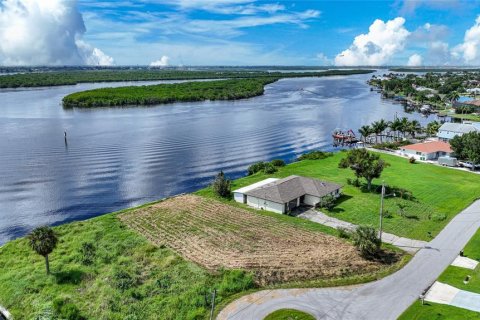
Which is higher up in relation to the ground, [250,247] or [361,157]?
[361,157]

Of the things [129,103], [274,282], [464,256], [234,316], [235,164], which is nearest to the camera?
[234,316]

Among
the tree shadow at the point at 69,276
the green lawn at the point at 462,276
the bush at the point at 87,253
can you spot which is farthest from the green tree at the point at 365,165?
the tree shadow at the point at 69,276

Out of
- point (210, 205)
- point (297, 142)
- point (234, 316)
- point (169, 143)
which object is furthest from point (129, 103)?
point (234, 316)

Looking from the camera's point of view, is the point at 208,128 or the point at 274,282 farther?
the point at 208,128

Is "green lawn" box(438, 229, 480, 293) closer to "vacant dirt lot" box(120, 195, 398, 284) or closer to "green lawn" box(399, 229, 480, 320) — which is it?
"green lawn" box(399, 229, 480, 320)

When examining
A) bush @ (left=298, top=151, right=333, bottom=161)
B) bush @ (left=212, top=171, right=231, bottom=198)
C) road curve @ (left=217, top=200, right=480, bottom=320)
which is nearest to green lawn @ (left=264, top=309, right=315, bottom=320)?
road curve @ (left=217, top=200, right=480, bottom=320)

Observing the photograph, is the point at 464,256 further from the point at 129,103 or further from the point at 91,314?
the point at 129,103
